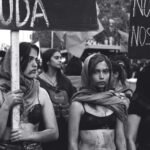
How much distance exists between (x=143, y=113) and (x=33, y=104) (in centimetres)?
93

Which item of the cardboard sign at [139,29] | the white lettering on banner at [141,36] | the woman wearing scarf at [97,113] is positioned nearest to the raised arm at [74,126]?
the woman wearing scarf at [97,113]

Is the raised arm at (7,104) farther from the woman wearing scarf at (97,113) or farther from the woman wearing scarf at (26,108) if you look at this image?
the woman wearing scarf at (97,113)

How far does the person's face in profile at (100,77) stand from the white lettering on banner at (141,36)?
70cm

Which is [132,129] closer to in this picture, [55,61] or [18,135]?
[18,135]

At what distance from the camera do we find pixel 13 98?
4641mm

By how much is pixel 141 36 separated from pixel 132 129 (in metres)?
1.13

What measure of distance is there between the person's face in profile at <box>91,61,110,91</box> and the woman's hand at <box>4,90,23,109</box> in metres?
0.71

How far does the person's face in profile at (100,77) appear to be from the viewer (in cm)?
504

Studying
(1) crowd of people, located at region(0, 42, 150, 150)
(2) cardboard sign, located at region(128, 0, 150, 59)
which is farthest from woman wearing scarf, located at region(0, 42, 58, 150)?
(2) cardboard sign, located at region(128, 0, 150, 59)

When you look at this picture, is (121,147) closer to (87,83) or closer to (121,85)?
(87,83)

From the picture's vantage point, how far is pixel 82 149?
4.95 metres

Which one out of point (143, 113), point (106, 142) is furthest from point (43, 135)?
point (143, 113)

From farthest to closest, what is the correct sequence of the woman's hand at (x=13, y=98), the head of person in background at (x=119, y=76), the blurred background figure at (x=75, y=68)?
the blurred background figure at (x=75, y=68)
the head of person in background at (x=119, y=76)
the woman's hand at (x=13, y=98)

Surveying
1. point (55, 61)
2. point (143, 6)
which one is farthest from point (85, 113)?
point (55, 61)
